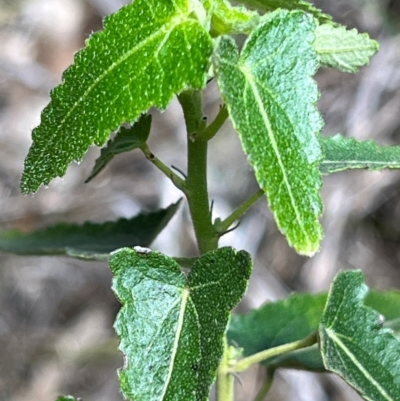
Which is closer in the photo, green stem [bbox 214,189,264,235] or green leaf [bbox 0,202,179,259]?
green stem [bbox 214,189,264,235]

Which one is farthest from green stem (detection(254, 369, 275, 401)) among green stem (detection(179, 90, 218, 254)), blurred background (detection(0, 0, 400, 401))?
blurred background (detection(0, 0, 400, 401))

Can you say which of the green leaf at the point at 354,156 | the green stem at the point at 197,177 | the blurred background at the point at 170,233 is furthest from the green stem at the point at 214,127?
the blurred background at the point at 170,233

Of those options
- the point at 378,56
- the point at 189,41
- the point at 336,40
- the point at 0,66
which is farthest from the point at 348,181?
the point at 189,41

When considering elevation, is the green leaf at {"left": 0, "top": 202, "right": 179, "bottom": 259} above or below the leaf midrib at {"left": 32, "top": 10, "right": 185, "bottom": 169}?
below

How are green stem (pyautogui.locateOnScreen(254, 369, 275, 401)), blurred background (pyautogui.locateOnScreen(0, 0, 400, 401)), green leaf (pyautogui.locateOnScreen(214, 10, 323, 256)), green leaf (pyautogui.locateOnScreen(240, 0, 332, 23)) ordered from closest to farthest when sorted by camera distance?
green leaf (pyautogui.locateOnScreen(214, 10, 323, 256)) → green leaf (pyautogui.locateOnScreen(240, 0, 332, 23)) → green stem (pyautogui.locateOnScreen(254, 369, 275, 401)) → blurred background (pyautogui.locateOnScreen(0, 0, 400, 401))

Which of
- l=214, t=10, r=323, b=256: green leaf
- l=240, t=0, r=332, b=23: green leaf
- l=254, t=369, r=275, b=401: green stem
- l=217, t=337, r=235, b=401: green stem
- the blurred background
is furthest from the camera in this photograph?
the blurred background

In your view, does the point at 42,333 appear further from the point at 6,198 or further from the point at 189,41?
the point at 189,41

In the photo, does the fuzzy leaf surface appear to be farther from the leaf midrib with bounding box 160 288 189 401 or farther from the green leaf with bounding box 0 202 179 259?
the leaf midrib with bounding box 160 288 189 401
